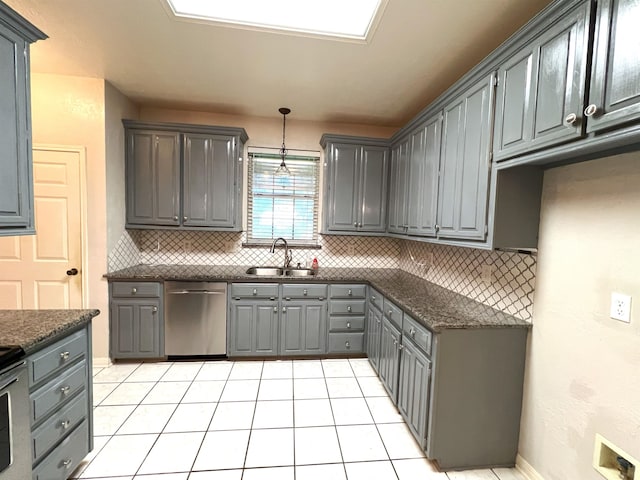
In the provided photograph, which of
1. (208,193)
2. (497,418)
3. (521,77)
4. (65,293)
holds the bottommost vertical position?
(497,418)

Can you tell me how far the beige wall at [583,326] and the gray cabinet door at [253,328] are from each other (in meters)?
2.19

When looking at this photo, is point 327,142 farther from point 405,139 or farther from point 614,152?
point 614,152

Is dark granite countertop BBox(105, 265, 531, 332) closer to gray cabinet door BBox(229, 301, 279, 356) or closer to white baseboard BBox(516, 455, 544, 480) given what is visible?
gray cabinet door BBox(229, 301, 279, 356)

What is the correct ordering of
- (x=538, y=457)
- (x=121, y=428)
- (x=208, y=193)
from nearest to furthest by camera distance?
(x=538, y=457)
(x=121, y=428)
(x=208, y=193)

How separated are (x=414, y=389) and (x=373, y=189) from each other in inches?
84.5

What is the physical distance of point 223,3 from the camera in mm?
1686

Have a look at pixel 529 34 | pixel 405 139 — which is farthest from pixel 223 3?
pixel 405 139

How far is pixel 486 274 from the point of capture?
7.04 ft

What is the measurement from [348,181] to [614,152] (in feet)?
7.46

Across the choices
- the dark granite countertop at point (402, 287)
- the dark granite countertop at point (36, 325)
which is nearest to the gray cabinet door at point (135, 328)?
the dark granite countertop at point (402, 287)

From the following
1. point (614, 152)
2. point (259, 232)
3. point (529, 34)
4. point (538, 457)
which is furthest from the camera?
point (259, 232)

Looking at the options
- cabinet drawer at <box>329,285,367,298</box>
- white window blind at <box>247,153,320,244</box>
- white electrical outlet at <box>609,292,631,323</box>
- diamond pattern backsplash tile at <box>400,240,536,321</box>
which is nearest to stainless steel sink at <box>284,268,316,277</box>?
white window blind at <box>247,153,320,244</box>

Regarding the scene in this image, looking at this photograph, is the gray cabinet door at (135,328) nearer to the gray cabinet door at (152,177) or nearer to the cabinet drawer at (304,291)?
the gray cabinet door at (152,177)

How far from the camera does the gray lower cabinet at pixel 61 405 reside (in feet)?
4.29
